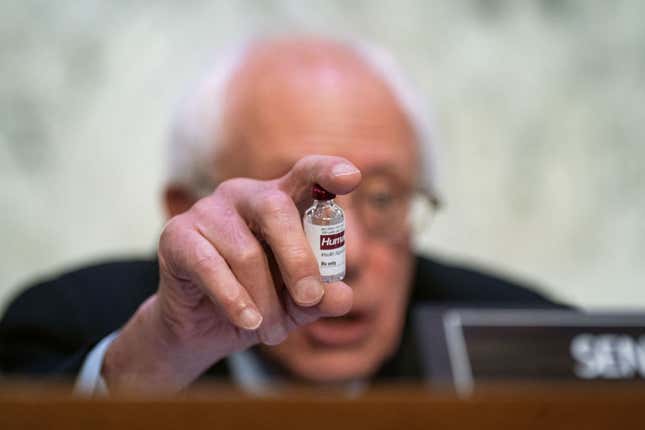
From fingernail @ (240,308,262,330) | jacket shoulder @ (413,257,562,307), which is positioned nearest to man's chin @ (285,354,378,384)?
jacket shoulder @ (413,257,562,307)

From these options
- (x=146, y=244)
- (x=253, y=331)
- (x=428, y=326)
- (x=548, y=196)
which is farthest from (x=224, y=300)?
(x=548, y=196)

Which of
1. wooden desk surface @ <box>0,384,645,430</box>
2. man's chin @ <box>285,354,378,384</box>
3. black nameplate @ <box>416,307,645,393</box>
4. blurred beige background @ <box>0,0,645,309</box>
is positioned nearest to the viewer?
wooden desk surface @ <box>0,384,645,430</box>

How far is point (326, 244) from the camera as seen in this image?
49cm

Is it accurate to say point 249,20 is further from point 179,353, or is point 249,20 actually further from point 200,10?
point 179,353

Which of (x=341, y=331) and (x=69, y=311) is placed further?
(x=341, y=331)

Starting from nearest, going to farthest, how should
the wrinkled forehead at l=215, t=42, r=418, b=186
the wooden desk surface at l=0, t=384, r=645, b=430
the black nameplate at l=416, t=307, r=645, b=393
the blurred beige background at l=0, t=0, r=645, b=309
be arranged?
1. the wooden desk surface at l=0, t=384, r=645, b=430
2. the black nameplate at l=416, t=307, r=645, b=393
3. the wrinkled forehead at l=215, t=42, r=418, b=186
4. the blurred beige background at l=0, t=0, r=645, b=309

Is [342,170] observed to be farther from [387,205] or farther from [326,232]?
[387,205]

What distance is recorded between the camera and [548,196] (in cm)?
166

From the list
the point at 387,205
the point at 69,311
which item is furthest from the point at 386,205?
the point at 69,311

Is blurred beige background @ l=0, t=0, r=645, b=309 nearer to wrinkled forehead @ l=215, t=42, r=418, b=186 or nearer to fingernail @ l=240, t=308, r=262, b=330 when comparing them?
wrinkled forehead @ l=215, t=42, r=418, b=186

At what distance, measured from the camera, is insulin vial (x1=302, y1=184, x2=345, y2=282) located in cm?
49

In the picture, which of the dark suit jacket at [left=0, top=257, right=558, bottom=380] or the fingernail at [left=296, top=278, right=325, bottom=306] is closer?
the fingernail at [left=296, top=278, right=325, bottom=306]

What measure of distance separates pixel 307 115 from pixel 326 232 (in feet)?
0.90

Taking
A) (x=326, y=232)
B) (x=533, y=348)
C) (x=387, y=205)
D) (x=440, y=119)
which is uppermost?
(x=326, y=232)
